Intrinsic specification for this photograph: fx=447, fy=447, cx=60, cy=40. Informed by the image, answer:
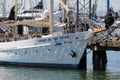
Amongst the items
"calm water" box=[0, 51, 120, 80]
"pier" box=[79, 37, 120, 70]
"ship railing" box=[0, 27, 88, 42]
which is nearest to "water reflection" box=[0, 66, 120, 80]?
"calm water" box=[0, 51, 120, 80]

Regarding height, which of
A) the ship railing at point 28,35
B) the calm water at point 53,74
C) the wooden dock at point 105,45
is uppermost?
the ship railing at point 28,35

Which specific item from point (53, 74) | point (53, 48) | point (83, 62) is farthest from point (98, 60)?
point (53, 74)

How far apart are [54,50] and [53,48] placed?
0.23 meters

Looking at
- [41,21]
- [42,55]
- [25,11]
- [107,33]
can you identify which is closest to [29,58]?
[42,55]

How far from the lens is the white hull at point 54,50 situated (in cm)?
4266

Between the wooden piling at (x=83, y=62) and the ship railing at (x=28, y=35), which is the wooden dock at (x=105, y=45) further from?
the ship railing at (x=28, y=35)

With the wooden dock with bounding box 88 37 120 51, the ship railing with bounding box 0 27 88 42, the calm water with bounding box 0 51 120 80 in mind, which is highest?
the ship railing with bounding box 0 27 88 42

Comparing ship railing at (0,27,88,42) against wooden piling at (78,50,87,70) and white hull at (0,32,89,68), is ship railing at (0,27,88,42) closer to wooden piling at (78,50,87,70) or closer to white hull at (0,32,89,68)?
white hull at (0,32,89,68)

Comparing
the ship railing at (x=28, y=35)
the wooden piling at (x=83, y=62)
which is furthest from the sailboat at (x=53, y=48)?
the wooden piling at (x=83, y=62)

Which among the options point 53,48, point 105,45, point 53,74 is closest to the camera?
point 53,74

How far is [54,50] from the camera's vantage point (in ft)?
142

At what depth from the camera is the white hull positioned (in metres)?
42.7

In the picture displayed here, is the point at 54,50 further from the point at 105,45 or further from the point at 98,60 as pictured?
the point at 105,45

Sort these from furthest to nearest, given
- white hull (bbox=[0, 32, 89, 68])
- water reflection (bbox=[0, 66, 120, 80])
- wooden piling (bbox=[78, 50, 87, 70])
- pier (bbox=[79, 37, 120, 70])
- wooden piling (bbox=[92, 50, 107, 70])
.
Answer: wooden piling (bbox=[92, 50, 107, 70]) → pier (bbox=[79, 37, 120, 70]) → wooden piling (bbox=[78, 50, 87, 70]) → white hull (bbox=[0, 32, 89, 68]) → water reflection (bbox=[0, 66, 120, 80])
